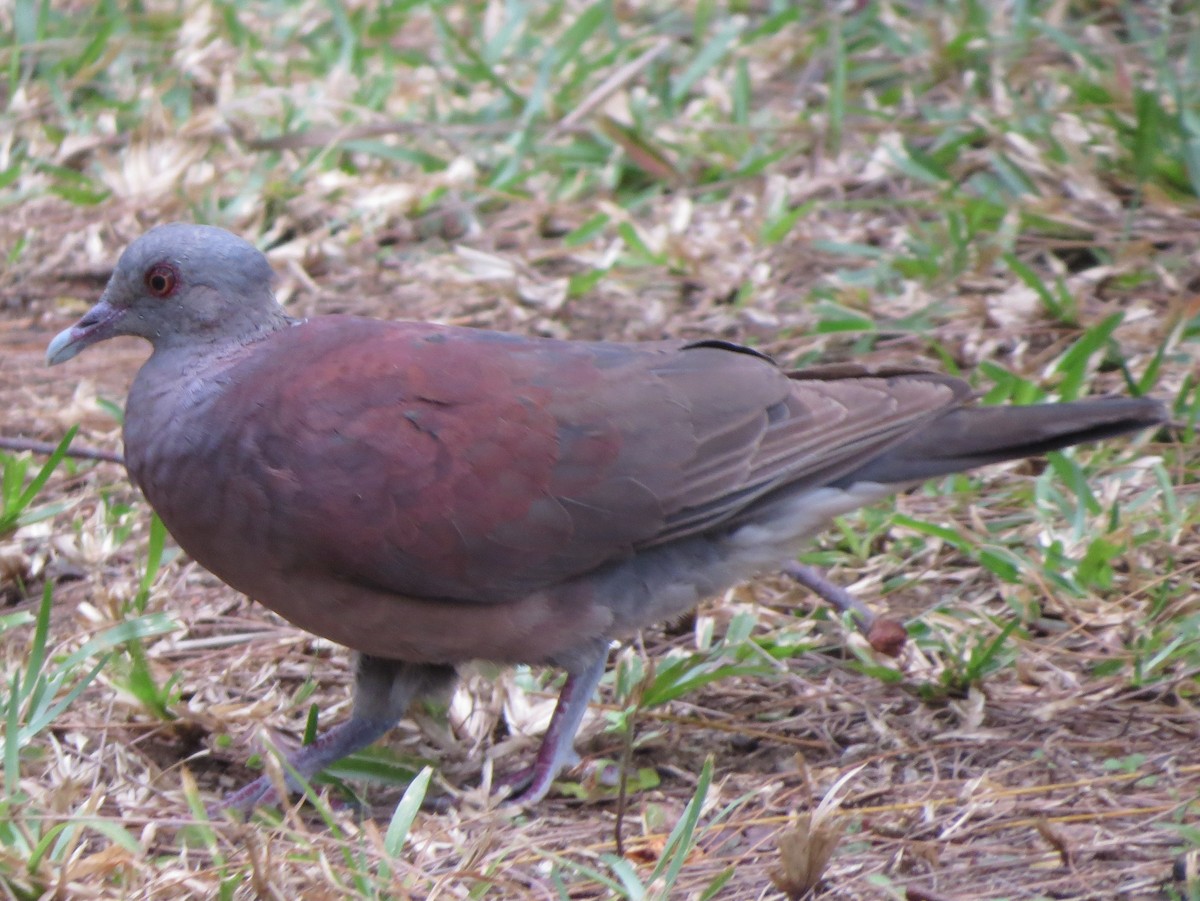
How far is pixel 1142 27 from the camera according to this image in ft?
20.5

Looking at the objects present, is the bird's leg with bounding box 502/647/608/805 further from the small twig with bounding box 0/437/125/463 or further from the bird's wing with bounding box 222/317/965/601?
the small twig with bounding box 0/437/125/463

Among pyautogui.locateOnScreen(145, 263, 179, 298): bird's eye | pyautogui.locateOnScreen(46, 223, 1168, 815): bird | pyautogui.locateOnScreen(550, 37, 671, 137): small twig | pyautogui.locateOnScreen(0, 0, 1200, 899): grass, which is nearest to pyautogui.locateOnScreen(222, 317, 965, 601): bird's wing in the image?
pyautogui.locateOnScreen(46, 223, 1168, 815): bird

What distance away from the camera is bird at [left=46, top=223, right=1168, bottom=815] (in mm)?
3318

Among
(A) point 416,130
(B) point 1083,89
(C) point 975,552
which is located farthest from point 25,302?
(B) point 1083,89

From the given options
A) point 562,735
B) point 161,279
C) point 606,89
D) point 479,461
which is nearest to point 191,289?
point 161,279

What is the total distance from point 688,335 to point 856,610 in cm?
152

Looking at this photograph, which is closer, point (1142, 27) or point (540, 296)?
point (540, 296)

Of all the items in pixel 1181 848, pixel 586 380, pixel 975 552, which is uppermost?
pixel 586 380

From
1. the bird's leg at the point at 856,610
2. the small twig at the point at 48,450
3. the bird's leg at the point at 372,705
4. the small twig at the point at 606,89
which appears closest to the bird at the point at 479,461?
the bird's leg at the point at 372,705

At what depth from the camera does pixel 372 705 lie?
3.56 metres

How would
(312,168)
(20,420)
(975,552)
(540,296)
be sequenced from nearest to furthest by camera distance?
(975,552), (20,420), (540,296), (312,168)

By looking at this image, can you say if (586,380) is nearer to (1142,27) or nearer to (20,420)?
(20,420)

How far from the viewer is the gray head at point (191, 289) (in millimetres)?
3643

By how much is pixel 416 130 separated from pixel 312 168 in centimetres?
46
